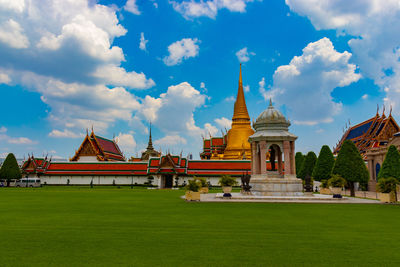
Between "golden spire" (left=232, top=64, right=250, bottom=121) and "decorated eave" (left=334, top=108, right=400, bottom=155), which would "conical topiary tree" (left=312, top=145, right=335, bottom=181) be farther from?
"golden spire" (left=232, top=64, right=250, bottom=121)

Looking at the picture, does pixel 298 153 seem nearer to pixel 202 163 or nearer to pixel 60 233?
pixel 202 163

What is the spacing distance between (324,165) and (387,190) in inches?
811

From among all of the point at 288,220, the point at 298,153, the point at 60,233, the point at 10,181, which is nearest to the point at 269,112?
the point at 288,220

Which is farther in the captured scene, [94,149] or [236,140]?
[236,140]

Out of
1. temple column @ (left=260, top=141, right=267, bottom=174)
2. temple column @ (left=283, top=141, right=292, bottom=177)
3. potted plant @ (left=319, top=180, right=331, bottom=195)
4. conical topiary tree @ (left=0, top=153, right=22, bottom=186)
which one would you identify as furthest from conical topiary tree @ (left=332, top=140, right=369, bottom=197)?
conical topiary tree @ (left=0, top=153, right=22, bottom=186)

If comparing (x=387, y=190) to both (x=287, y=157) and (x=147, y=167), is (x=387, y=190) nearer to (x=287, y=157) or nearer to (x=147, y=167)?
(x=287, y=157)

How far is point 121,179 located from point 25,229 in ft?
168

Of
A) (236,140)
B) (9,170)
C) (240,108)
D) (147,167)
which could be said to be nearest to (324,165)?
(236,140)

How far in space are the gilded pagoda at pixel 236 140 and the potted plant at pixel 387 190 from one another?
1701 inches

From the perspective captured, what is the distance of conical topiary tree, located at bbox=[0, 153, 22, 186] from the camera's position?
56750 millimetres

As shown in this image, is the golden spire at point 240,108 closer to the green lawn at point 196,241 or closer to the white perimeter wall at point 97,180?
the white perimeter wall at point 97,180

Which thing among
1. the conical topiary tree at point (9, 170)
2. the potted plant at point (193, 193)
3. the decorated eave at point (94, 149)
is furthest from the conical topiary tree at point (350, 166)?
the conical topiary tree at point (9, 170)

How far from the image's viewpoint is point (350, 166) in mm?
36812

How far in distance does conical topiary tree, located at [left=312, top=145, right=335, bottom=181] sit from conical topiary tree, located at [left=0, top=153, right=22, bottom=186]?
5443 cm
